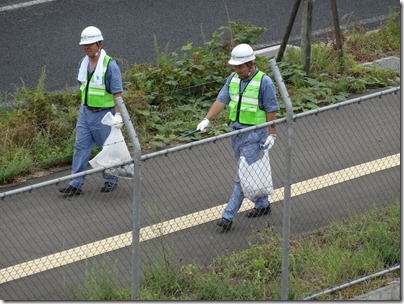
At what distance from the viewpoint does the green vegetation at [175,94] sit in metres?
11.7

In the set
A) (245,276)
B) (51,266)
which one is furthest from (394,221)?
(51,266)

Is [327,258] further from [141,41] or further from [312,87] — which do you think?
[141,41]

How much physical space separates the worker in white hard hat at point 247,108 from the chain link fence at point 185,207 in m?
0.32

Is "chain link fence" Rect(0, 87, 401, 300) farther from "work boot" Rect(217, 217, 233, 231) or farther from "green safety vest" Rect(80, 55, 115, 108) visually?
"green safety vest" Rect(80, 55, 115, 108)

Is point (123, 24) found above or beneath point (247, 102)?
beneath

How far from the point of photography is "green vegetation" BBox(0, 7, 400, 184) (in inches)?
459

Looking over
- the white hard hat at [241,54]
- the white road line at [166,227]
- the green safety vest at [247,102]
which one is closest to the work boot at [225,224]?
the white road line at [166,227]

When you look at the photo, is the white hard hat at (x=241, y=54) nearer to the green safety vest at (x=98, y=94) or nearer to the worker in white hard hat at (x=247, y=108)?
the worker in white hard hat at (x=247, y=108)

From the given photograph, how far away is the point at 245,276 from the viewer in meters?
8.86

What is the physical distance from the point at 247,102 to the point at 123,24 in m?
6.51

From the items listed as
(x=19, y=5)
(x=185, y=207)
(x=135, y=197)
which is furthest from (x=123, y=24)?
(x=135, y=197)

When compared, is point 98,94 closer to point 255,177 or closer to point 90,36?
point 90,36

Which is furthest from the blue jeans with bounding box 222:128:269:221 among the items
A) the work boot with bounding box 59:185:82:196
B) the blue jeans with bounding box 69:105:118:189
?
the work boot with bounding box 59:185:82:196

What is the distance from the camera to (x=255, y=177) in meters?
9.68
